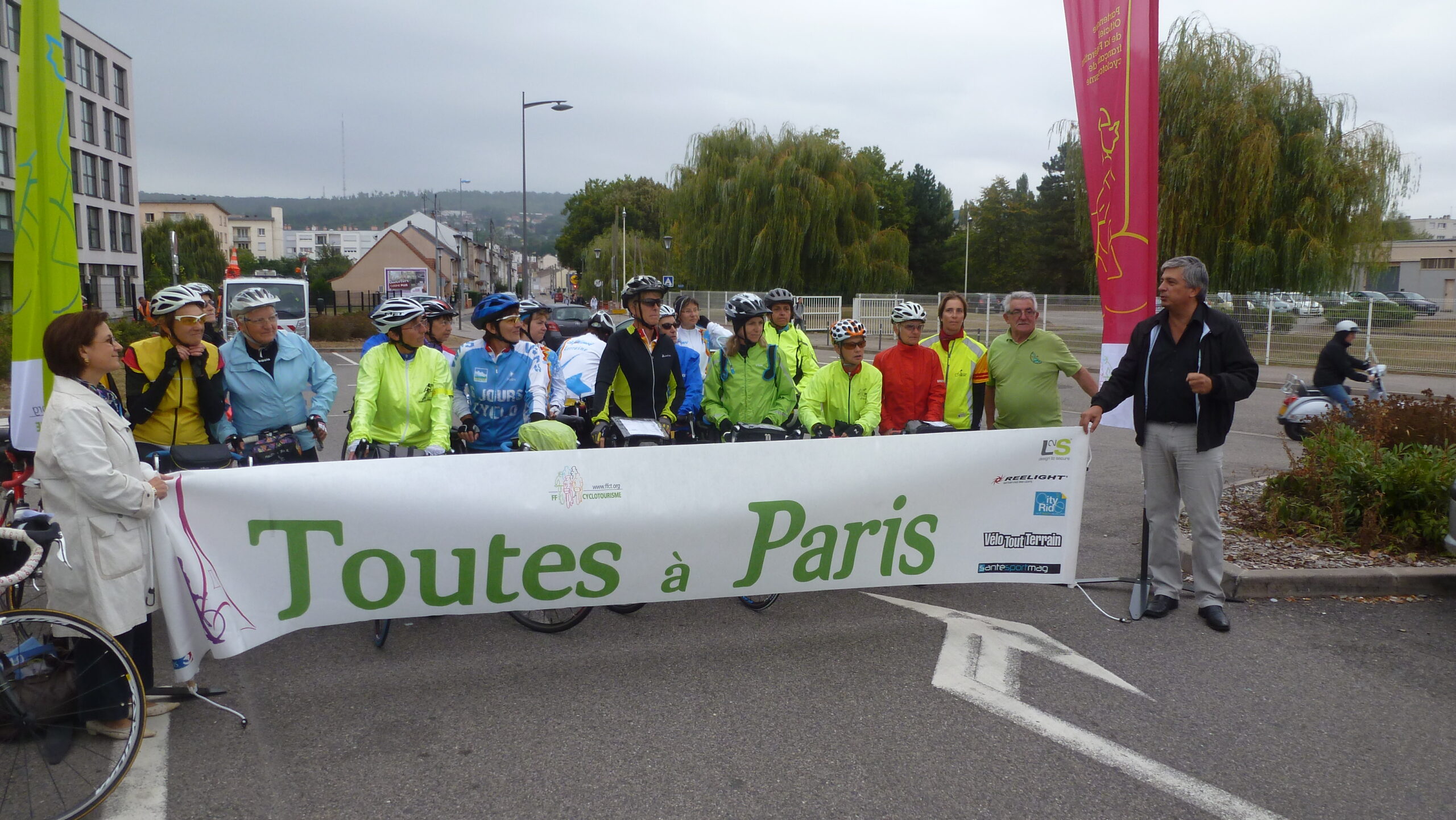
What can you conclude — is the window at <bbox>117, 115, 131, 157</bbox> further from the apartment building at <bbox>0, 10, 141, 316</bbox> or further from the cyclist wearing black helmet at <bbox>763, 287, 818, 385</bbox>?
the cyclist wearing black helmet at <bbox>763, 287, 818, 385</bbox>

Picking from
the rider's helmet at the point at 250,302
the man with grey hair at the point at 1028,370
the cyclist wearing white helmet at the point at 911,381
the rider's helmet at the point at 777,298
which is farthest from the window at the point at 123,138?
the man with grey hair at the point at 1028,370

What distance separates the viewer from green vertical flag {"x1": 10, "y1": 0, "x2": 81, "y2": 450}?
16.1ft

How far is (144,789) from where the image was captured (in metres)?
3.55

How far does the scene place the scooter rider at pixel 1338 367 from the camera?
1233cm

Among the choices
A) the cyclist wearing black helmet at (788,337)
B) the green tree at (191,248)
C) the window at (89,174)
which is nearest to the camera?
the cyclist wearing black helmet at (788,337)

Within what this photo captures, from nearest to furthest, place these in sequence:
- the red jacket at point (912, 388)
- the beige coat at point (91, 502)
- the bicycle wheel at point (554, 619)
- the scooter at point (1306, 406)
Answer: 1. the beige coat at point (91, 502)
2. the bicycle wheel at point (554, 619)
3. the red jacket at point (912, 388)
4. the scooter at point (1306, 406)

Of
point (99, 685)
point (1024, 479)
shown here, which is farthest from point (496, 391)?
point (1024, 479)

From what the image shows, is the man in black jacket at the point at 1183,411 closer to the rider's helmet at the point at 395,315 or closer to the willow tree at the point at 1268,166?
the rider's helmet at the point at 395,315

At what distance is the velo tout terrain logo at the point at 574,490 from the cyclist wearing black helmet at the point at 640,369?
1.77 m

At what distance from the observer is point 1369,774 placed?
3.67 meters

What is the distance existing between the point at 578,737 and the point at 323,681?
146 centimetres

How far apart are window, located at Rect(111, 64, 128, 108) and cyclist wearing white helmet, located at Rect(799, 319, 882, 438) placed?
6388cm

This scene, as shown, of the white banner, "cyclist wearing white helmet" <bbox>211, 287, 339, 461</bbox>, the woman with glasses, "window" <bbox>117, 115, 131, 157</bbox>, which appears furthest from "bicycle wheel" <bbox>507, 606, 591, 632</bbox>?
"window" <bbox>117, 115, 131, 157</bbox>

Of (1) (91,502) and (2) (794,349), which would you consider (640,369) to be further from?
(1) (91,502)
